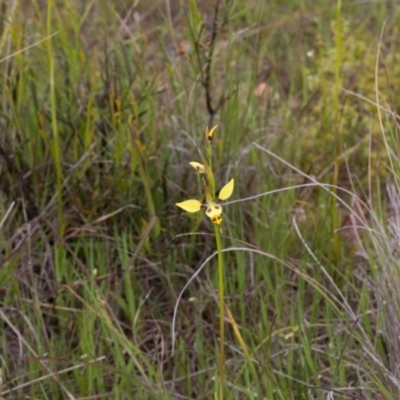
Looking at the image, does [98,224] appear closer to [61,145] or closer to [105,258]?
[105,258]

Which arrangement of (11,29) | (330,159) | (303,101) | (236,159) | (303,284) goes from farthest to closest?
(303,101) < (330,159) < (236,159) < (11,29) < (303,284)

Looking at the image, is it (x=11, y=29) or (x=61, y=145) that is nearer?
(x=11, y=29)

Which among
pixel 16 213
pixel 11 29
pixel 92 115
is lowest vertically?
pixel 16 213

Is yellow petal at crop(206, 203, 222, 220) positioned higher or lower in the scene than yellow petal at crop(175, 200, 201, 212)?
higher

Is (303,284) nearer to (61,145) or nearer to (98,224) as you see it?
(98,224)

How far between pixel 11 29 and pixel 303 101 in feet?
4.30

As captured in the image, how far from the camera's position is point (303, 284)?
2029 millimetres

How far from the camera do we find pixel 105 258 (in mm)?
2258

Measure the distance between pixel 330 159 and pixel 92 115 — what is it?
0.88 m

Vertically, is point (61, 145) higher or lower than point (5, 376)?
higher

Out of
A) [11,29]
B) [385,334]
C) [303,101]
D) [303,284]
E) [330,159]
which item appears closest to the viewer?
[385,334]

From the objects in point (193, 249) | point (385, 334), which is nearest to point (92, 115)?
point (193, 249)

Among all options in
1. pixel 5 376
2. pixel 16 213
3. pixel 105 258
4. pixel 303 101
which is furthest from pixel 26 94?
pixel 303 101

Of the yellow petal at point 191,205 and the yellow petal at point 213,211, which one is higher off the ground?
the yellow petal at point 213,211
